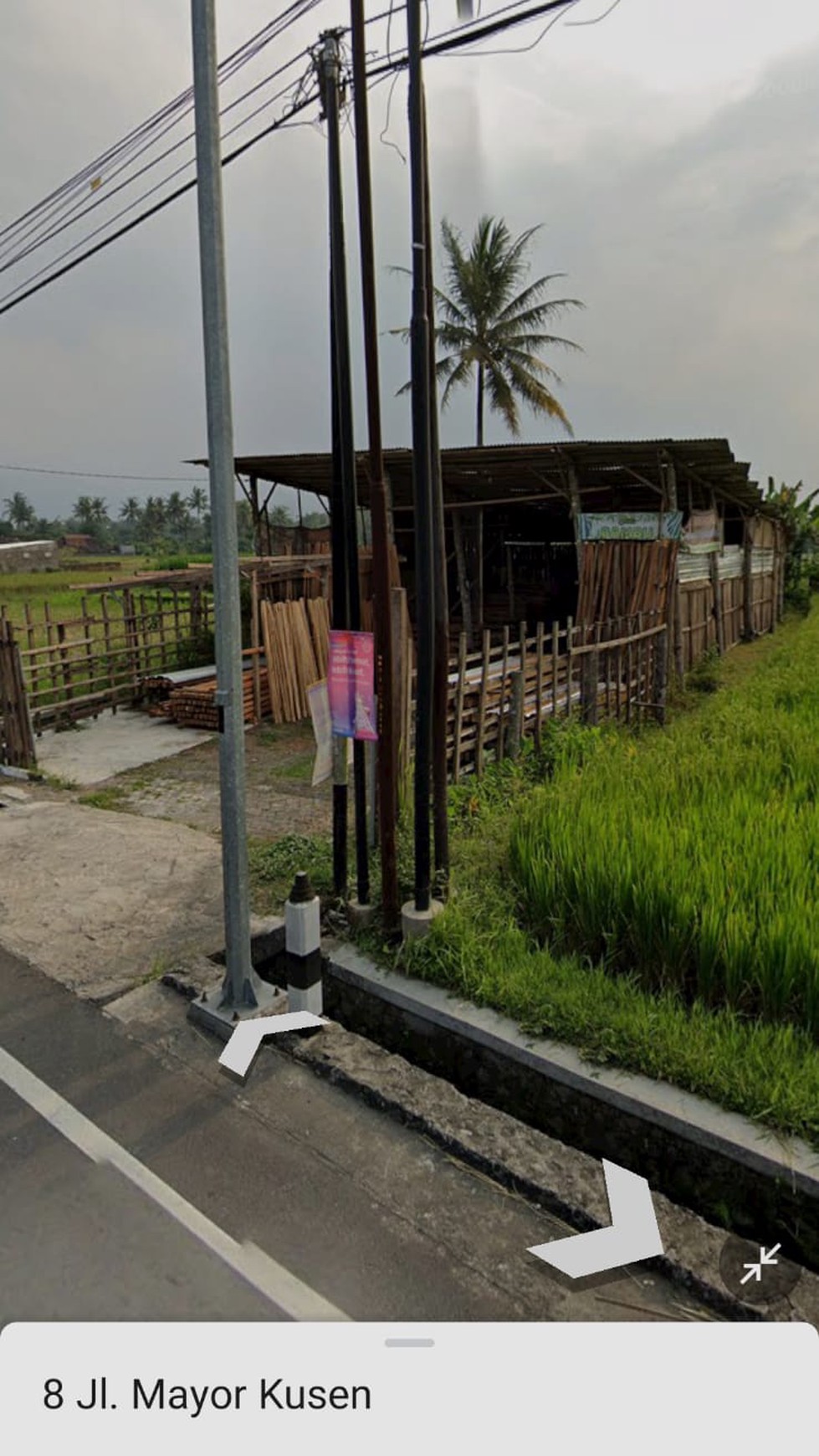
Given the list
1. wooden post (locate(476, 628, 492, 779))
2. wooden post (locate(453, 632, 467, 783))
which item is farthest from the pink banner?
wooden post (locate(476, 628, 492, 779))

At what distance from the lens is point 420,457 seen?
3898 mm

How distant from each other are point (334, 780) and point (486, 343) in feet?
74.5

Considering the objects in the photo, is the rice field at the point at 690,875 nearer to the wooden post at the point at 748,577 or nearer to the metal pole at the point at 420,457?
the metal pole at the point at 420,457

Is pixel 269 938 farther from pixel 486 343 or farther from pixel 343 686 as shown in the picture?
pixel 486 343

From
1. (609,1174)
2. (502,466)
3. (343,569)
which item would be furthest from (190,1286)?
(502,466)

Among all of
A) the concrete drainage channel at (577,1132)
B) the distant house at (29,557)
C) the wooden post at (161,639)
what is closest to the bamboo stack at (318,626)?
the wooden post at (161,639)

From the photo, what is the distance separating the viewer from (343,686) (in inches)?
167

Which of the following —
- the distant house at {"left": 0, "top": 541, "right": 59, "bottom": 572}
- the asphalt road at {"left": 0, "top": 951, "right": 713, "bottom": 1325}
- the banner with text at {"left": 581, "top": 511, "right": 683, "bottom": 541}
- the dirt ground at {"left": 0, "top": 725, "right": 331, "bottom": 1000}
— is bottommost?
the asphalt road at {"left": 0, "top": 951, "right": 713, "bottom": 1325}

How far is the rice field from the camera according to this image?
3.50 m

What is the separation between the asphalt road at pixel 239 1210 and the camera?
2.32m

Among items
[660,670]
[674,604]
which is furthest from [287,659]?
[674,604]

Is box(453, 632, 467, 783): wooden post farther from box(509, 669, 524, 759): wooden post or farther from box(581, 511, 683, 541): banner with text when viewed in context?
box(581, 511, 683, 541): banner with text

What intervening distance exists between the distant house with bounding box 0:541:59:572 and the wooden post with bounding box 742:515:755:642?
40553mm

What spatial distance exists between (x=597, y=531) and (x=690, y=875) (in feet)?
30.9
